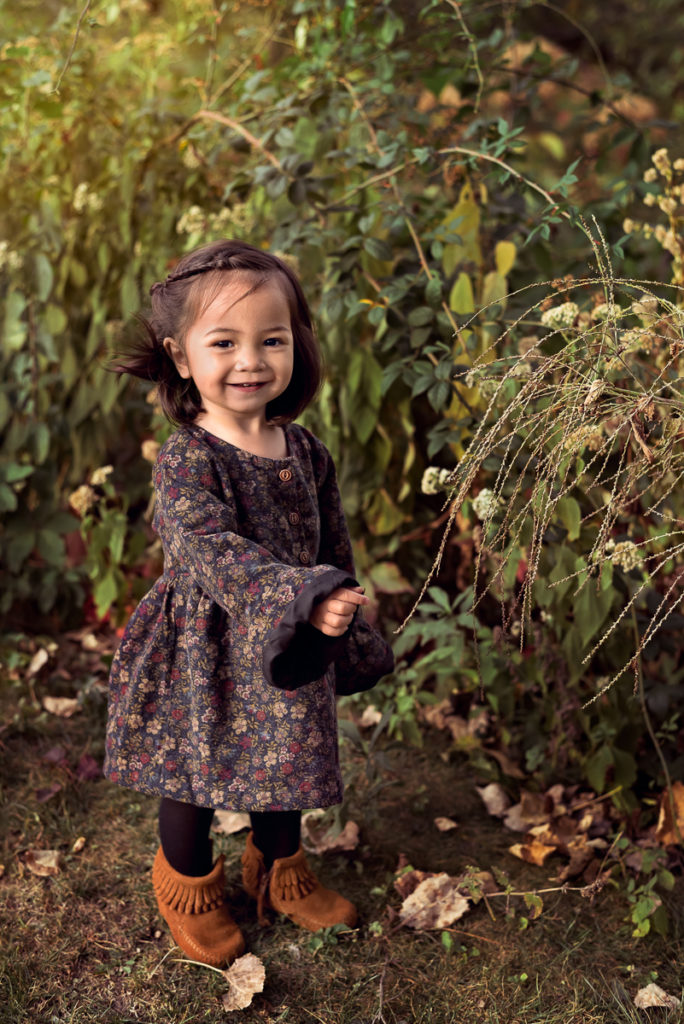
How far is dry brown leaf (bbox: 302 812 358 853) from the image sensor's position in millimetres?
1939

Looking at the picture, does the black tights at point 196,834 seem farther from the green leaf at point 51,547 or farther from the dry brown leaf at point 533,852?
the green leaf at point 51,547

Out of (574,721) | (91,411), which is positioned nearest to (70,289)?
(91,411)

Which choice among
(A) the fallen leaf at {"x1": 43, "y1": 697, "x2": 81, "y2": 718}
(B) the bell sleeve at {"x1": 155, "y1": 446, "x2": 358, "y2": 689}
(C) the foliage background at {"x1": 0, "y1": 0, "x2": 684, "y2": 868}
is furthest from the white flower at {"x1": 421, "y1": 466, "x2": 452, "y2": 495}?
(A) the fallen leaf at {"x1": 43, "y1": 697, "x2": 81, "y2": 718}

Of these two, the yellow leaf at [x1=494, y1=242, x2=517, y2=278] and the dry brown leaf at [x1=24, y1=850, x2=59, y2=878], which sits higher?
the yellow leaf at [x1=494, y1=242, x2=517, y2=278]

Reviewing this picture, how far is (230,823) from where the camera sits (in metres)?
2.05

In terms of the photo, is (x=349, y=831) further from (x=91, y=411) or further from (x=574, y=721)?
(x=91, y=411)

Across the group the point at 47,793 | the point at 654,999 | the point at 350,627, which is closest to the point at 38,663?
the point at 47,793

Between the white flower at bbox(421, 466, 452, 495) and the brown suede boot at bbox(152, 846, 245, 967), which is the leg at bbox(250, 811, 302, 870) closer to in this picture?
the brown suede boot at bbox(152, 846, 245, 967)

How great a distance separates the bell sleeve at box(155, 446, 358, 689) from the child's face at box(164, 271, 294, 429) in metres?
0.11

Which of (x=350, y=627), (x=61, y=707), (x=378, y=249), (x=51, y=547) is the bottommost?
(x=61, y=707)

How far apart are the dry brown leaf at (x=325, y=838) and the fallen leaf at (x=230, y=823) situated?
13 centimetres

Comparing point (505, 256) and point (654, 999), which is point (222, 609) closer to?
point (654, 999)

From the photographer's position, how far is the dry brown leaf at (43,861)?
1.89 meters

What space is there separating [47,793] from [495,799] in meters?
0.98
